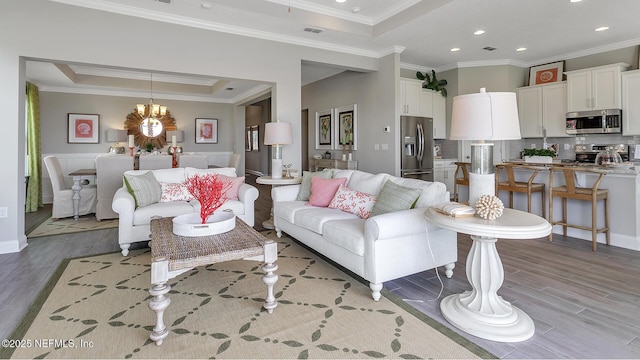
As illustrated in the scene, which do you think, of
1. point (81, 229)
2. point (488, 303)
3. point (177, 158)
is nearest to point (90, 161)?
point (177, 158)

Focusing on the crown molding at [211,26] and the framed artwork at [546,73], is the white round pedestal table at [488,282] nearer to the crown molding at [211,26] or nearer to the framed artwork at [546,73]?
the crown molding at [211,26]

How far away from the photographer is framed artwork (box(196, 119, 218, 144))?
9125 mm

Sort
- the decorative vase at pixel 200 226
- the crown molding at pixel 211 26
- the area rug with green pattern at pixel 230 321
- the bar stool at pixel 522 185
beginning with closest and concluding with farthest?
the area rug with green pattern at pixel 230 321, the decorative vase at pixel 200 226, the crown molding at pixel 211 26, the bar stool at pixel 522 185

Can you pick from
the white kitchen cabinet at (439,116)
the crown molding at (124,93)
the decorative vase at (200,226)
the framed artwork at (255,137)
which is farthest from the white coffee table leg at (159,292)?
the framed artwork at (255,137)

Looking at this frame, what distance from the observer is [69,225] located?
489 centimetres

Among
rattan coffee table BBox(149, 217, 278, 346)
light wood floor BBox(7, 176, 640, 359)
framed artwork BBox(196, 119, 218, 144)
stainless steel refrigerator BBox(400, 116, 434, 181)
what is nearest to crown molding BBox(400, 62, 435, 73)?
stainless steel refrigerator BBox(400, 116, 434, 181)

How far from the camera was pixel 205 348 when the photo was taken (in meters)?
1.88

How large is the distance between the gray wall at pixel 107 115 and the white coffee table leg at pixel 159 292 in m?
7.41

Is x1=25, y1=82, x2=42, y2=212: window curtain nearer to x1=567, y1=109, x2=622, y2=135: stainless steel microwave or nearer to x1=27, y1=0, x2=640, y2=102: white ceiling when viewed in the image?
x1=27, y1=0, x2=640, y2=102: white ceiling

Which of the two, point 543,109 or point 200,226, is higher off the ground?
point 543,109

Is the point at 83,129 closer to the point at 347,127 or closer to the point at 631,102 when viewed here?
the point at 347,127

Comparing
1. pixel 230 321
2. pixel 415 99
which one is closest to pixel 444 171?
pixel 415 99

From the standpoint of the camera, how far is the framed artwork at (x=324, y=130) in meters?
7.45

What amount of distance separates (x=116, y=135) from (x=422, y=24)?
23.6ft
